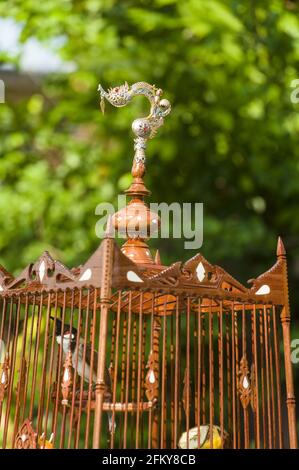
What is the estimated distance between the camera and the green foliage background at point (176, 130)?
855 cm

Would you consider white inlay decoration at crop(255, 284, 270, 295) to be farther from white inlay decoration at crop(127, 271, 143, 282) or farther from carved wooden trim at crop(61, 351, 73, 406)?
carved wooden trim at crop(61, 351, 73, 406)

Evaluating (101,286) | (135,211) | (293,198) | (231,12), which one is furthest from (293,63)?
(101,286)

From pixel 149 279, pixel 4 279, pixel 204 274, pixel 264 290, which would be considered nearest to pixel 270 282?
pixel 264 290

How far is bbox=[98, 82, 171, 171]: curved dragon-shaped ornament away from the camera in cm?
418

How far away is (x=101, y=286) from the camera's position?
136 inches

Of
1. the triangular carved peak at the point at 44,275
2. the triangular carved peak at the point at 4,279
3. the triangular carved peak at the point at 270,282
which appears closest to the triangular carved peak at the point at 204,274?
the triangular carved peak at the point at 270,282

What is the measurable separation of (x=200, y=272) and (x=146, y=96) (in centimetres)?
118

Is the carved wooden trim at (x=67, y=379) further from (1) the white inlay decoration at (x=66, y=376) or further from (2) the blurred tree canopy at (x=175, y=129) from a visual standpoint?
(2) the blurred tree canopy at (x=175, y=129)

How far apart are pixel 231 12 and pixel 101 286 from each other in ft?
17.7

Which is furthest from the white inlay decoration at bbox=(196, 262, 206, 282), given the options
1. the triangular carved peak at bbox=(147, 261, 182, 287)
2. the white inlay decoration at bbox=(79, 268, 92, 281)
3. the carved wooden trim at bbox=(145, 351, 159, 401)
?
the white inlay decoration at bbox=(79, 268, 92, 281)

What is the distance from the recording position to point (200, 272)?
3.76m

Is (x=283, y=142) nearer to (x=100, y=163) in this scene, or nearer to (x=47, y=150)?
(x=100, y=163)

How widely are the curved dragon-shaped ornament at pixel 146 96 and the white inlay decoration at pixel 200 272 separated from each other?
0.83 m

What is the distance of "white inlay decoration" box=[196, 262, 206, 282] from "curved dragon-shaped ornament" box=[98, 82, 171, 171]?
83 centimetres
